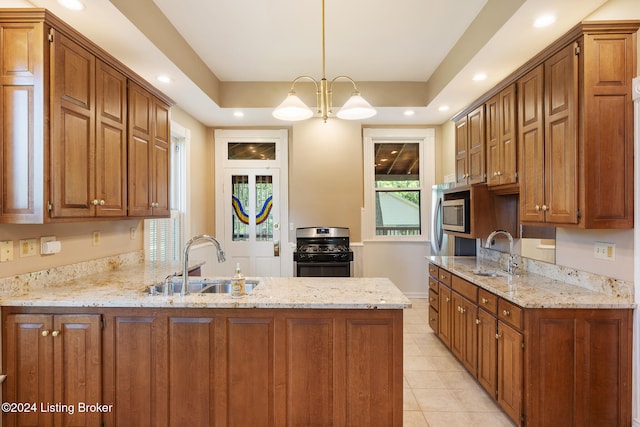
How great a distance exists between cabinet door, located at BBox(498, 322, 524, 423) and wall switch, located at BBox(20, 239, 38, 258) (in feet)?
9.76

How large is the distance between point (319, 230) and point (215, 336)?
2763 mm

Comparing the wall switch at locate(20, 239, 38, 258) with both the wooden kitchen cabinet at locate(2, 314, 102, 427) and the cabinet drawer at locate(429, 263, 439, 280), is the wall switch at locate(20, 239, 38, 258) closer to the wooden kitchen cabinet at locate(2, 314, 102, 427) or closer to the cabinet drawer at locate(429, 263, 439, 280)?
the wooden kitchen cabinet at locate(2, 314, 102, 427)

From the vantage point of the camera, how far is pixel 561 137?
6.52 feet

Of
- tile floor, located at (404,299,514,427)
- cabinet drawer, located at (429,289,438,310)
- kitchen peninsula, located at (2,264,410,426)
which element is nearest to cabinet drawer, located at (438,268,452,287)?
cabinet drawer, located at (429,289,438,310)

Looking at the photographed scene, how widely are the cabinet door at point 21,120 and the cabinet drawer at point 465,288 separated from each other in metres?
2.80

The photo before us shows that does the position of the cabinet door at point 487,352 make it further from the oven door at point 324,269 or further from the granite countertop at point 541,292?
the oven door at point 324,269

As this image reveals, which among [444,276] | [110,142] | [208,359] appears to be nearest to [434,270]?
[444,276]

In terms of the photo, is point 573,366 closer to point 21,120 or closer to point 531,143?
point 531,143

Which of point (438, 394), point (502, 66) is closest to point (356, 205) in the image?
point (502, 66)

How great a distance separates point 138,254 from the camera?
10.3ft

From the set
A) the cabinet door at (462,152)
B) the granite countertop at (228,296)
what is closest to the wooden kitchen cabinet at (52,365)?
the granite countertop at (228,296)

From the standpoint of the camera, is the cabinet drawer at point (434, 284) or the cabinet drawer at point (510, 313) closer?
the cabinet drawer at point (510, 313)

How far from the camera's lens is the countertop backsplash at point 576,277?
1883 mm

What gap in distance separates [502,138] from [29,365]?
11.3 feet
